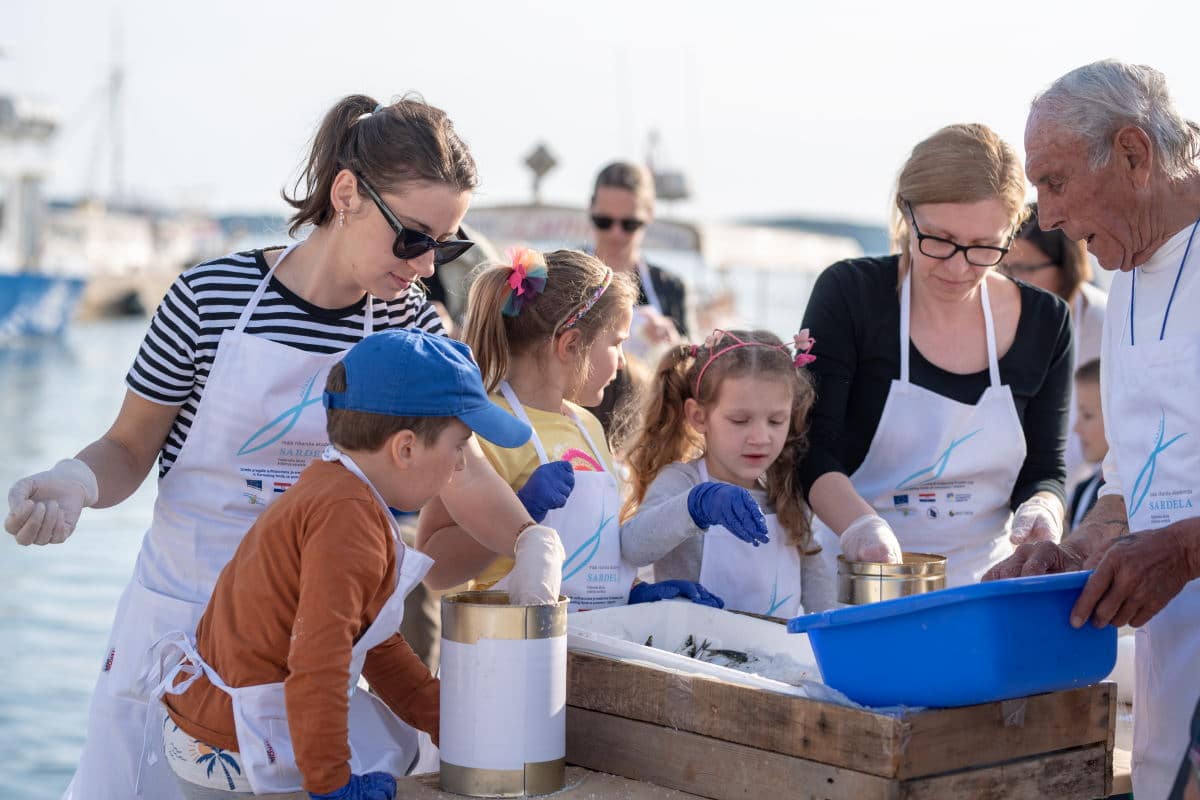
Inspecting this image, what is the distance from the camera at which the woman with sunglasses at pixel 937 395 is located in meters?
2.88

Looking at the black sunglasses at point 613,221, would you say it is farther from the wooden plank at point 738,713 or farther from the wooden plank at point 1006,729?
the wooden plank at point 1006,729

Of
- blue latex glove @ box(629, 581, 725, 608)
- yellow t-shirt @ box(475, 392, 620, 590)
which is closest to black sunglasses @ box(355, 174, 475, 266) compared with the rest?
yellow t-shirt @ box(475, 392, 620, 590)

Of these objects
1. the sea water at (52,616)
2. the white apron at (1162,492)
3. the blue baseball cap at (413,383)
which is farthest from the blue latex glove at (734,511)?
the sea water at (52,616)

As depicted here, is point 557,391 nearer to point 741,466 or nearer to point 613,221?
point 741,466

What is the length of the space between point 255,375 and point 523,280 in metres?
0.73

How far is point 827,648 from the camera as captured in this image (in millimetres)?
1778

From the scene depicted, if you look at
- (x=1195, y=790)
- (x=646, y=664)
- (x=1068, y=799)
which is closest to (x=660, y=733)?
(x=646, y=664)

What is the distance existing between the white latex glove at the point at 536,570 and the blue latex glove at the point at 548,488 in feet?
1.35

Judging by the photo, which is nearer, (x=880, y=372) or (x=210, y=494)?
(x=210, y=494)

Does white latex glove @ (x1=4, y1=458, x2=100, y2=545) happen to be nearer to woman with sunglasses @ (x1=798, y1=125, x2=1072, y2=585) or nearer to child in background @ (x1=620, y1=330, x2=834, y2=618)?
child in background @ (x1=620, y1=330, x2=834, y2=618)

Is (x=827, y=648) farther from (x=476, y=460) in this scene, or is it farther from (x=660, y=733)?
(x=476, y=460)

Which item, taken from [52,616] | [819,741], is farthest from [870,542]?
[52,616]

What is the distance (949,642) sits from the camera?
5.58 ft

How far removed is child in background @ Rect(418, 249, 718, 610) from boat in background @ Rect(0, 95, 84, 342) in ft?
114
